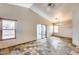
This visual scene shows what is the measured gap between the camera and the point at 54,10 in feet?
5.94

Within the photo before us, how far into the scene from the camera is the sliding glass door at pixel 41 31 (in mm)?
1881

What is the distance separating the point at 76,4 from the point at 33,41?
3.27ft

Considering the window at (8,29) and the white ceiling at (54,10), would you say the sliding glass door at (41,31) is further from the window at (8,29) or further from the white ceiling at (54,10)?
the window at (8,29)

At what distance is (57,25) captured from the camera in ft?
6.17

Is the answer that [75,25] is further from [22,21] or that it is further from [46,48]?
[22,21]

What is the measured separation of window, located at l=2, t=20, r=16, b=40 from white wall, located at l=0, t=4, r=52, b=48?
0.22 feet

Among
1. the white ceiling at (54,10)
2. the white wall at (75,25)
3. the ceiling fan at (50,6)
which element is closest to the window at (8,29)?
the white ceiling at (54,10)

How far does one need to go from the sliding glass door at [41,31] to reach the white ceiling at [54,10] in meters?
0.19

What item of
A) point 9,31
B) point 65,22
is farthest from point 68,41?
point 9,31

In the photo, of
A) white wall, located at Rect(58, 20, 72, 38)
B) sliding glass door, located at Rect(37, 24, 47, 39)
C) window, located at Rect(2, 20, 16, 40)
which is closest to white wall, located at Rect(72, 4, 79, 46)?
white wall, located at Rect(58, 20, 72, 38)

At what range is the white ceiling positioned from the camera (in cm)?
175

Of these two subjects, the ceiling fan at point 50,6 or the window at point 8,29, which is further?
the ceiling fan at point 50,6

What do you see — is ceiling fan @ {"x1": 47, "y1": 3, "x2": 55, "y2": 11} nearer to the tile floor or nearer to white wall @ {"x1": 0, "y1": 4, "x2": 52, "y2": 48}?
white wall @ {"x1": 0, "y1": 4, "x2": 52, "y2": 48}
